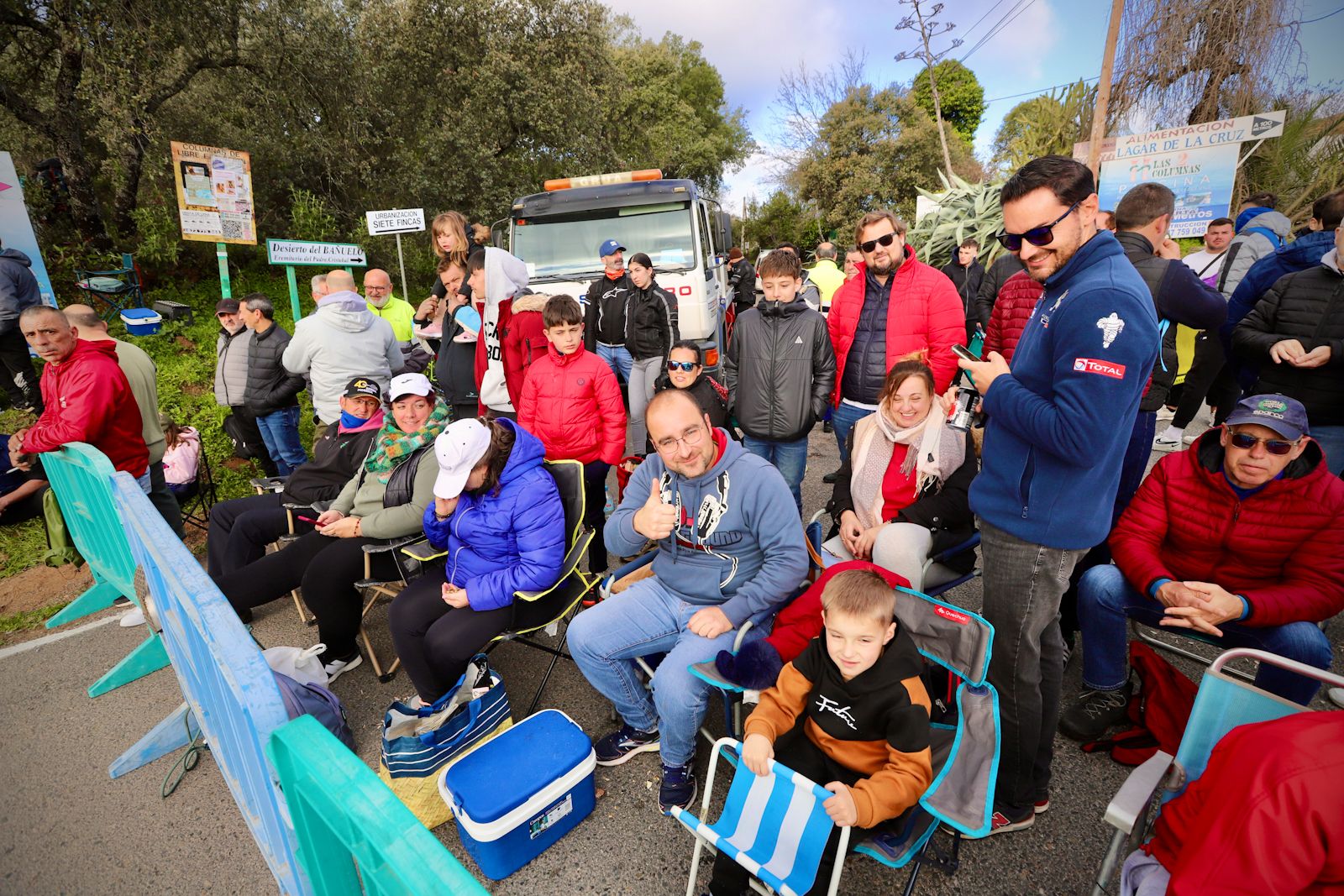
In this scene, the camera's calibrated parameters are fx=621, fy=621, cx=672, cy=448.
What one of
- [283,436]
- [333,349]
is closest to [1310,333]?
[333,349]

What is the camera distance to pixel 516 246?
A: 6992mm

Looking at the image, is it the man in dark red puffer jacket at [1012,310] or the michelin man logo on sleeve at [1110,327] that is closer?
the michelin man logo on sleeve at [1110,327]

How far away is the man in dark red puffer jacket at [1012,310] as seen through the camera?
138 inches

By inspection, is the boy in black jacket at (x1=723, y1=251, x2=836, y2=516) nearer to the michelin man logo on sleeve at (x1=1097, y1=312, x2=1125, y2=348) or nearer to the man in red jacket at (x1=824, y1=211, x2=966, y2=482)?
the man in red jacket at (x1=824, y1=211, x2=966, y2=482)

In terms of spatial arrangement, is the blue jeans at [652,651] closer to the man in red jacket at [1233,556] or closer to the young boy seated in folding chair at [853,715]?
the young boy seated in folding chair at [853,715]

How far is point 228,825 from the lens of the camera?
2389 mm

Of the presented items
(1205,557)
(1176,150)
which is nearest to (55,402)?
(1205,557)

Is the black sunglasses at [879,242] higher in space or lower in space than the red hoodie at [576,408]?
higher

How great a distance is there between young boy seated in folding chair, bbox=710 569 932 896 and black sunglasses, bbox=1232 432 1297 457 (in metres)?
1.51

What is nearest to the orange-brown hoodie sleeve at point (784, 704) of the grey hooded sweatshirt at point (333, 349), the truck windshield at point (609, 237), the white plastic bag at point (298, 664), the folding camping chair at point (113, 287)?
the white plastic bag at point (298, 664)

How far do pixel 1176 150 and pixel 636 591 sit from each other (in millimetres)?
11451

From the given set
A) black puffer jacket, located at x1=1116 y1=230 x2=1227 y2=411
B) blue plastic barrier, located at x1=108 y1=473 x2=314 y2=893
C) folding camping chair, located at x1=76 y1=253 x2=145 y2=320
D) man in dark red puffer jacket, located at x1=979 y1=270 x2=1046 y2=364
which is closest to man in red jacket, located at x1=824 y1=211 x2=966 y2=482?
man in dark red puffer jacket, located at x1=979 y1=270 x2=1046 y2=364

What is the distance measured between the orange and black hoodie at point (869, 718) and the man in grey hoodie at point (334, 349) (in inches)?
154

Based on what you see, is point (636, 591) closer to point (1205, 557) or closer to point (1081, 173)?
point (1081, 173)
